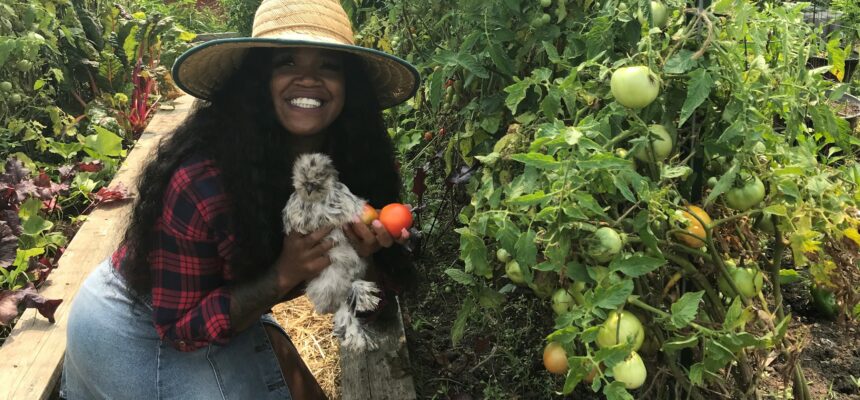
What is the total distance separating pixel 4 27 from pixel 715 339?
4119 mm

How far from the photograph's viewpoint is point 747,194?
53.6 inches

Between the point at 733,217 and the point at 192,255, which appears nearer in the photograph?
the point at 733,217

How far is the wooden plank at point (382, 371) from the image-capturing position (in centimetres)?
229

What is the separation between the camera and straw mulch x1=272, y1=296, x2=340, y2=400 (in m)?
2.70

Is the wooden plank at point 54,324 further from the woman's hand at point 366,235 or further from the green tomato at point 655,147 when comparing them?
the green tomato at point 655,147

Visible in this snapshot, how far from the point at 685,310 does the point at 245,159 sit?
1050mm

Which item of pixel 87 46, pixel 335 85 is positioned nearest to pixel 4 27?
pixel 87 46

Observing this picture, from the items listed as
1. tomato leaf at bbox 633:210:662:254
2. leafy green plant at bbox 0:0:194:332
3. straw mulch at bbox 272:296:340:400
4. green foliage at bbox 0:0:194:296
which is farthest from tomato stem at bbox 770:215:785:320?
green foliage at bbox 0:0:194:296

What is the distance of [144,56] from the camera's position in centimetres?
566

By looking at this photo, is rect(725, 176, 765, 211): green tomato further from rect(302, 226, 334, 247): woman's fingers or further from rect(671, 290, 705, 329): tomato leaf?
rect(302, 226, 334, 247): woman's fingers

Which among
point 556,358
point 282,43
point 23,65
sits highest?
point 282,43

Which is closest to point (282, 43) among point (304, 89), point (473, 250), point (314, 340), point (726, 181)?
point (304, 89)

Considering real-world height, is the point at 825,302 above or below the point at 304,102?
below

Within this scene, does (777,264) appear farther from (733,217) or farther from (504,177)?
(504,177)
